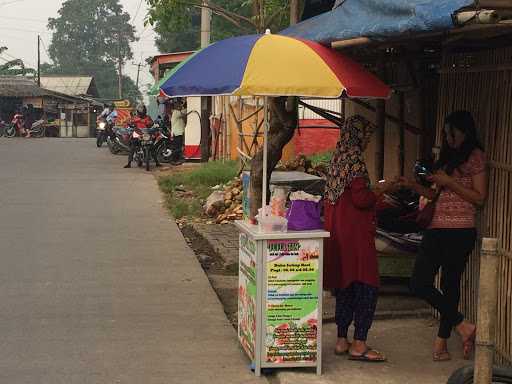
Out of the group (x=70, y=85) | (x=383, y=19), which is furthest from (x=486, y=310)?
(x=70, y=85)

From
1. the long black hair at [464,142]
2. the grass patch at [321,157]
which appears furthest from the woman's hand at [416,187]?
the grass patch at [321,157]

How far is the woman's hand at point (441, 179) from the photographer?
18.0ft

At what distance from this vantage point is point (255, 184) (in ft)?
24.2

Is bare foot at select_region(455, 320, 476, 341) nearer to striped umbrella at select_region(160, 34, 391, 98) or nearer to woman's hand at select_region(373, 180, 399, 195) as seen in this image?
woman's hand at select_region(373, 180, 399, 195)

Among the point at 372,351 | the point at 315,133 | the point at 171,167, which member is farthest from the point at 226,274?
the point at 171,167

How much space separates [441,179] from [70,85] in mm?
60210

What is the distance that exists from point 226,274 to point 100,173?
11.8 metres

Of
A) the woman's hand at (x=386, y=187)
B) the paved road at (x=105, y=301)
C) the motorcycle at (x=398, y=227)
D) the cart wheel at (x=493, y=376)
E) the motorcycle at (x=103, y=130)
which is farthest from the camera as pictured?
the motorcycle at (x=103, y=130)

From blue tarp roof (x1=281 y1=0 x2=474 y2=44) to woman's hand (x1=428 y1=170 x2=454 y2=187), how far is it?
1.03 m

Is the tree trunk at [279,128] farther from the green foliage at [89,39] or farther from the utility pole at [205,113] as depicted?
the green foliage at [89,39]

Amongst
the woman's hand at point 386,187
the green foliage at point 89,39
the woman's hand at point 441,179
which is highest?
the green foliage at point 89,39

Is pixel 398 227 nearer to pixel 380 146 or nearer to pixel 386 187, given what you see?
pixel 380 146

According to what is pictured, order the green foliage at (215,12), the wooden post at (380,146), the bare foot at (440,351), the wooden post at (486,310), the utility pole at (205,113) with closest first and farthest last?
the wooden post at (486,310)
the bare foot at (440,351)
the wooden post at (380,146)
the green foliage at (215,12)
the utility pole at (205,113)

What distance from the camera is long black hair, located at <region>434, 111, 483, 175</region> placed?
18.1 feet
